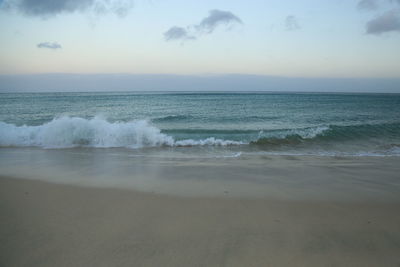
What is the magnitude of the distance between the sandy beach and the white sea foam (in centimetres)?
531

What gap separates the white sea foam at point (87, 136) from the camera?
361 inches

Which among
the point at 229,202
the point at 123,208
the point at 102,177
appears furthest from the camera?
the point at 102,177

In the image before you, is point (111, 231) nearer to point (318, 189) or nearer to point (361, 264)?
point (361, 264)

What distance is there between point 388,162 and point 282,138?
4165mm

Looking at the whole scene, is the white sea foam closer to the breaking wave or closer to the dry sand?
the breaking wave

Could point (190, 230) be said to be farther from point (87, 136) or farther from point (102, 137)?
point (87, 136)

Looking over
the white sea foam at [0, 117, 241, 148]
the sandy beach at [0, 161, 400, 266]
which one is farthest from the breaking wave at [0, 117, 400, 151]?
the sandy beach at [0, 161, 400, 266]

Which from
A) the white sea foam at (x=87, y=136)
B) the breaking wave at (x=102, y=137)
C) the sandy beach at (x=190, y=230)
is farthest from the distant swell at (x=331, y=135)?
the sandy beach at (x=190, y=230)

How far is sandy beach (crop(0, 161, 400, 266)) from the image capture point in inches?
97.0

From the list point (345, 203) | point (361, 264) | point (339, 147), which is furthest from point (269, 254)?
point (339, 147)

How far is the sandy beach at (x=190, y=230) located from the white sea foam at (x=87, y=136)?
5.31m

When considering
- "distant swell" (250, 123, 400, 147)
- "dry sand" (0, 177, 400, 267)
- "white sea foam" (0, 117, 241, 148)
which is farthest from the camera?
"distant swell" (250, 123, 400, 147)

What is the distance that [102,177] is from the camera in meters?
5.14

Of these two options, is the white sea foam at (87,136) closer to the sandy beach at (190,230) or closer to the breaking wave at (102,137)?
the breaking wave at (102,137)
